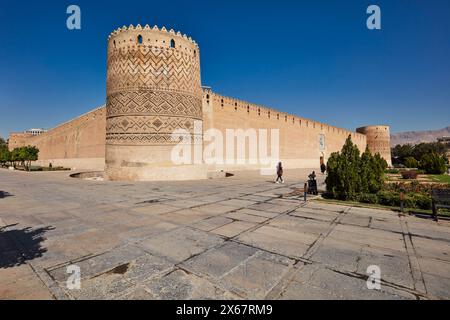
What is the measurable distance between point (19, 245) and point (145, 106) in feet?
36.7

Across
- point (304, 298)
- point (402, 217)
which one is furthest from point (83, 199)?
point (402, 217)

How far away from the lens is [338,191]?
767 centimetres

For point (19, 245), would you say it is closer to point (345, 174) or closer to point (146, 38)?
point (345, 174)

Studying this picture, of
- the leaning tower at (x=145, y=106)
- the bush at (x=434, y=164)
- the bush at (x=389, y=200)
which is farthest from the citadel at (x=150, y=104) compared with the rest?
the bush at (x=434, y=164)

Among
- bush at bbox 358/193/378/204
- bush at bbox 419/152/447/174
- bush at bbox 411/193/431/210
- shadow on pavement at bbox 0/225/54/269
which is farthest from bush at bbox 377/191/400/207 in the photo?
bush at bbox 419/152/447/174

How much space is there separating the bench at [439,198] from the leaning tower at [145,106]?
11.3 m

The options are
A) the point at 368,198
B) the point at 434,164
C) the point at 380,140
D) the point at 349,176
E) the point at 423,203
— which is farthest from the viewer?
the point at 380,140

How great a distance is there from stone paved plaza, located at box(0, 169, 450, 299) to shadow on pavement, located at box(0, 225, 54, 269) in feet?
0.05

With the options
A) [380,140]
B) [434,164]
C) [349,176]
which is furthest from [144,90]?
[380,140]

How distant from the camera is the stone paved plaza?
234 cm

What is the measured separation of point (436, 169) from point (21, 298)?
82.9ft

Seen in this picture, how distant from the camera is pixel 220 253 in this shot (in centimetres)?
323

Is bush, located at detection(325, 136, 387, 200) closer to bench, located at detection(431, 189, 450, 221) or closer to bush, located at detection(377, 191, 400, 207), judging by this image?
bush, located at detection(377, 191, 400, 207)

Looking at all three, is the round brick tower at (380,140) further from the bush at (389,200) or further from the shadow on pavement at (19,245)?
the shadow on pavement at (19,245)
